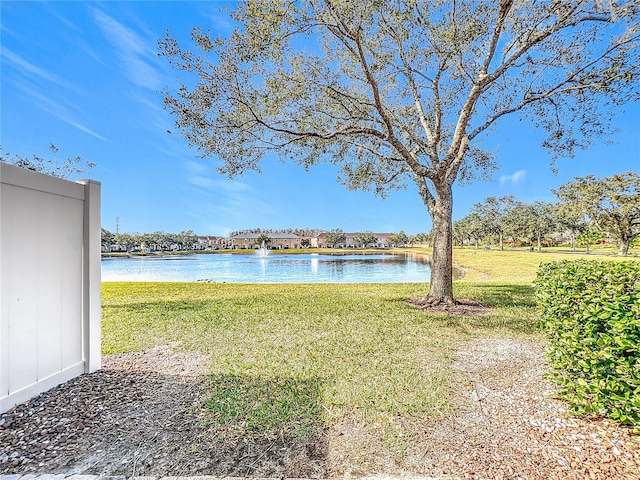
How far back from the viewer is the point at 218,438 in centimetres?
232

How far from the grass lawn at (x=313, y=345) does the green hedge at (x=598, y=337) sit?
1023 mm

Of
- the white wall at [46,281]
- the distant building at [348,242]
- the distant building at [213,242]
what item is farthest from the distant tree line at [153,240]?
the white wall at [46,281]

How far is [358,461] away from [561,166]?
30.7 ft

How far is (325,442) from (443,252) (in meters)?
5.94

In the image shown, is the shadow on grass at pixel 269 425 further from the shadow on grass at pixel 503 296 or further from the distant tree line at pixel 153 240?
the distant tree line at pixel 153 240

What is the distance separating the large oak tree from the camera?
19.2 feet

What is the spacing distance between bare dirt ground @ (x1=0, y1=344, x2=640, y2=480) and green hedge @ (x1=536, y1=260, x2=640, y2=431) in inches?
8.9

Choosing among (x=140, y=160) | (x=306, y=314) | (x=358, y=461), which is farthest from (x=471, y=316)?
(x=140, y=160)

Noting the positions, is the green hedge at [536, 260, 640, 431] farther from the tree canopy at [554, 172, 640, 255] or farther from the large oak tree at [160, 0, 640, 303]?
the tree canopy at [554, 172, 640, 255]

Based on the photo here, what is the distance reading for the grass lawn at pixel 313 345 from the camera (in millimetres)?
2752

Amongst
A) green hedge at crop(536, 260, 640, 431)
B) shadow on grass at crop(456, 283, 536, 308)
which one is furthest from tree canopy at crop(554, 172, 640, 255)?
green hedge at crop(536, 260, 640, 431)

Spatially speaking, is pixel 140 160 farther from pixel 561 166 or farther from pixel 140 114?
pixel 561 166

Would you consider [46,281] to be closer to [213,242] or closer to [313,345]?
[313,345]

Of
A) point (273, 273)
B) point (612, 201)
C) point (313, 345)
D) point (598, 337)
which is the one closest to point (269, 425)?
point (313, 345)
